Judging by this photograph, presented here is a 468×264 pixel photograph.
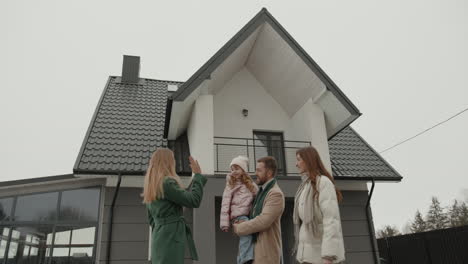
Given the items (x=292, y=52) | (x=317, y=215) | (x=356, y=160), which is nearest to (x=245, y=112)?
(x=292, y=52)

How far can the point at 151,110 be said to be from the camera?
998cm

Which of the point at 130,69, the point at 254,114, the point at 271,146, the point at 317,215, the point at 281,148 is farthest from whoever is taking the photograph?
the point at 130,69

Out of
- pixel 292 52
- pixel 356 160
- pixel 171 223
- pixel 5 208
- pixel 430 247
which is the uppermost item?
pixel 292 52

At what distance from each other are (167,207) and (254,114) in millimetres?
6228

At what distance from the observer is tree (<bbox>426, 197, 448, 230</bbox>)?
1378 inches

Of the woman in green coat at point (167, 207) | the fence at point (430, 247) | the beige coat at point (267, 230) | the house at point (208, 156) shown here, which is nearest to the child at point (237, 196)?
the beige coat at point (267, 230)

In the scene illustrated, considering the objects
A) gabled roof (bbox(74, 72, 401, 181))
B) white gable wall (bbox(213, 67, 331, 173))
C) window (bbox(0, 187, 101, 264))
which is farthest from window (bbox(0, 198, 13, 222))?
white gable wall (bbox(213, 67, 331, 173))

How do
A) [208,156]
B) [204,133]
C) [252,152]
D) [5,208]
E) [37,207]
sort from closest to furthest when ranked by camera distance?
[208,156] → [204,133] → [5,208] → [37,207] → [252,152]

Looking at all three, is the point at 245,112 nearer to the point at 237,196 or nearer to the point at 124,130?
the point at 124,130

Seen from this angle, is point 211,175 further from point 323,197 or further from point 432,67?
point 432,67

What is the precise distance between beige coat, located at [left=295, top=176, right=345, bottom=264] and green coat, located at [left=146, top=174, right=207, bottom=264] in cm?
100

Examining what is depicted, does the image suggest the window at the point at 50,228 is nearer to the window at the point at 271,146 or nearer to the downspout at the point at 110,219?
the downspout at the point at 110,219

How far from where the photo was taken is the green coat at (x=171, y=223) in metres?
2.88

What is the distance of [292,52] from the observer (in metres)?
7.95
